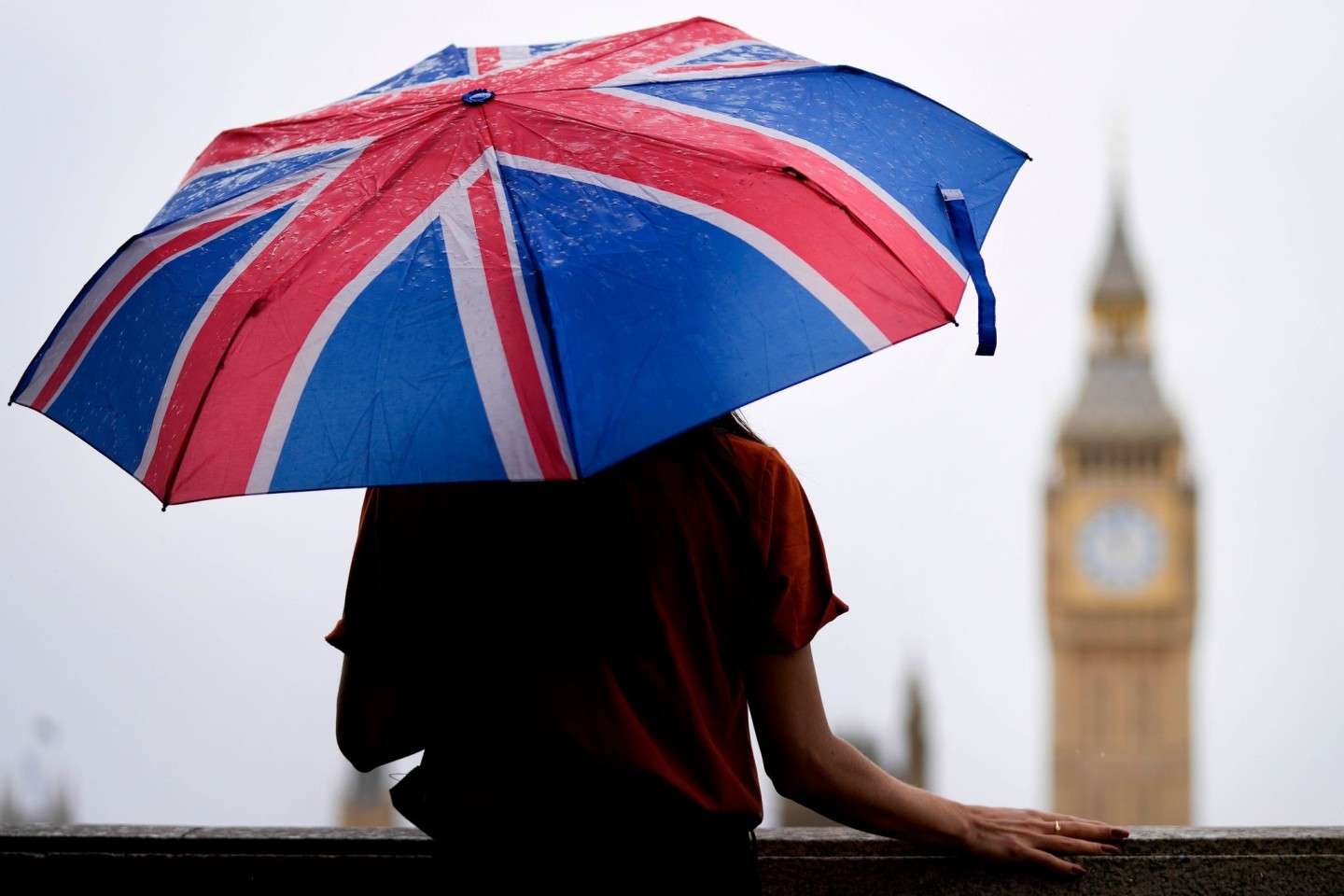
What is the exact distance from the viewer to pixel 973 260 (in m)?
1.49

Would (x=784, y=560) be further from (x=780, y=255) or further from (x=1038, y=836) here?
(x=1038, y=836)

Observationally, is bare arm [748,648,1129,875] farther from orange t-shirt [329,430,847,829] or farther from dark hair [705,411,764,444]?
dark hair [705,411,764,444]

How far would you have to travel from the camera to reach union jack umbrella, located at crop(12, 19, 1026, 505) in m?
1.25

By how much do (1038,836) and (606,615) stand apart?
0.79 m

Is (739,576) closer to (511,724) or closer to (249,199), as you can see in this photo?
(511,724)

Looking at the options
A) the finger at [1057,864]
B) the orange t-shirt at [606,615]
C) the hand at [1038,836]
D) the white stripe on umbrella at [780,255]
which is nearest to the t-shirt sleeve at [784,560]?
the orange t-shirt at [606,615]

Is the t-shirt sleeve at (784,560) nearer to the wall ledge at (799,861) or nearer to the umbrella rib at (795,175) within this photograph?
the umbrella rib at (795,175)

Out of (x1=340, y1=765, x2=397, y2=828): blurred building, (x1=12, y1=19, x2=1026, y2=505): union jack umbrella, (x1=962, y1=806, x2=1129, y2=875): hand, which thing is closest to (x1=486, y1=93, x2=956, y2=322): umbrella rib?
(x1=12, y1=19, x2=1026, y2=505): union jack umbrella

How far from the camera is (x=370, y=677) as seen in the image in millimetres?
1481

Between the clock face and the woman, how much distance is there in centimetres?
5806

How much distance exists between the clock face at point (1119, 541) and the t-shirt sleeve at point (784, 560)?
5803cm

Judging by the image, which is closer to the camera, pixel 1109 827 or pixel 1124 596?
pixel 1109 827

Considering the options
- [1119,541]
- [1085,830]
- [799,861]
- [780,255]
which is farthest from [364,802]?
[780,255]

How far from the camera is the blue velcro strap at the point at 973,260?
1419 millimetres
